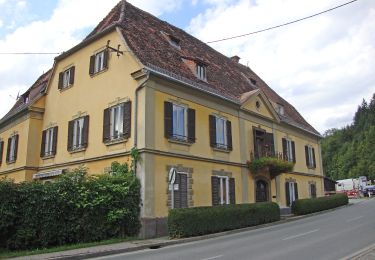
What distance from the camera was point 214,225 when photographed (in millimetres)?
19094

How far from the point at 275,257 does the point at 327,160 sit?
430 ft

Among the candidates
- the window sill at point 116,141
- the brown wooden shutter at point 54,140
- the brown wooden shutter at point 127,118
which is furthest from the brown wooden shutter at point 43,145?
the brown wooden shutter at point 127,118

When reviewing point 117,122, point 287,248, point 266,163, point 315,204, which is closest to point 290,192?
point 315,204

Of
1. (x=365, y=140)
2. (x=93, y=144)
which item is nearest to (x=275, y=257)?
(x=93, y=144)

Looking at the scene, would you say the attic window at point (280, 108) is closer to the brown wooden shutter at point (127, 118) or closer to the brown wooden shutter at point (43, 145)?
the brown wooden shutter at point (127, 118)

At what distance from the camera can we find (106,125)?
842 inches

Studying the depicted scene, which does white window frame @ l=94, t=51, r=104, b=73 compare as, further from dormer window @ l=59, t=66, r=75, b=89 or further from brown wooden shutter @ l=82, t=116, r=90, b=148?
brown wooden shutter @ l=82, t=116, r=90, b=148

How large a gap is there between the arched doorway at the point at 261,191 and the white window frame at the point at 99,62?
40.2ft

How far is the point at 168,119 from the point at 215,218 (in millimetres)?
5316

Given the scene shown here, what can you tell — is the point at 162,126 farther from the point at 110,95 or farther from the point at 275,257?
the point at 275,257

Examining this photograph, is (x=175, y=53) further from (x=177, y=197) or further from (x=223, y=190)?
(x=177, y=197)

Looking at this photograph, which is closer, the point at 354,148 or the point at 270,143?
the point at 270,143

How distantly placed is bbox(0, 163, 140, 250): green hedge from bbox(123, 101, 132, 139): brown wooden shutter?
2.19m

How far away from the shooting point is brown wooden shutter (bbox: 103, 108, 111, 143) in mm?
21125
